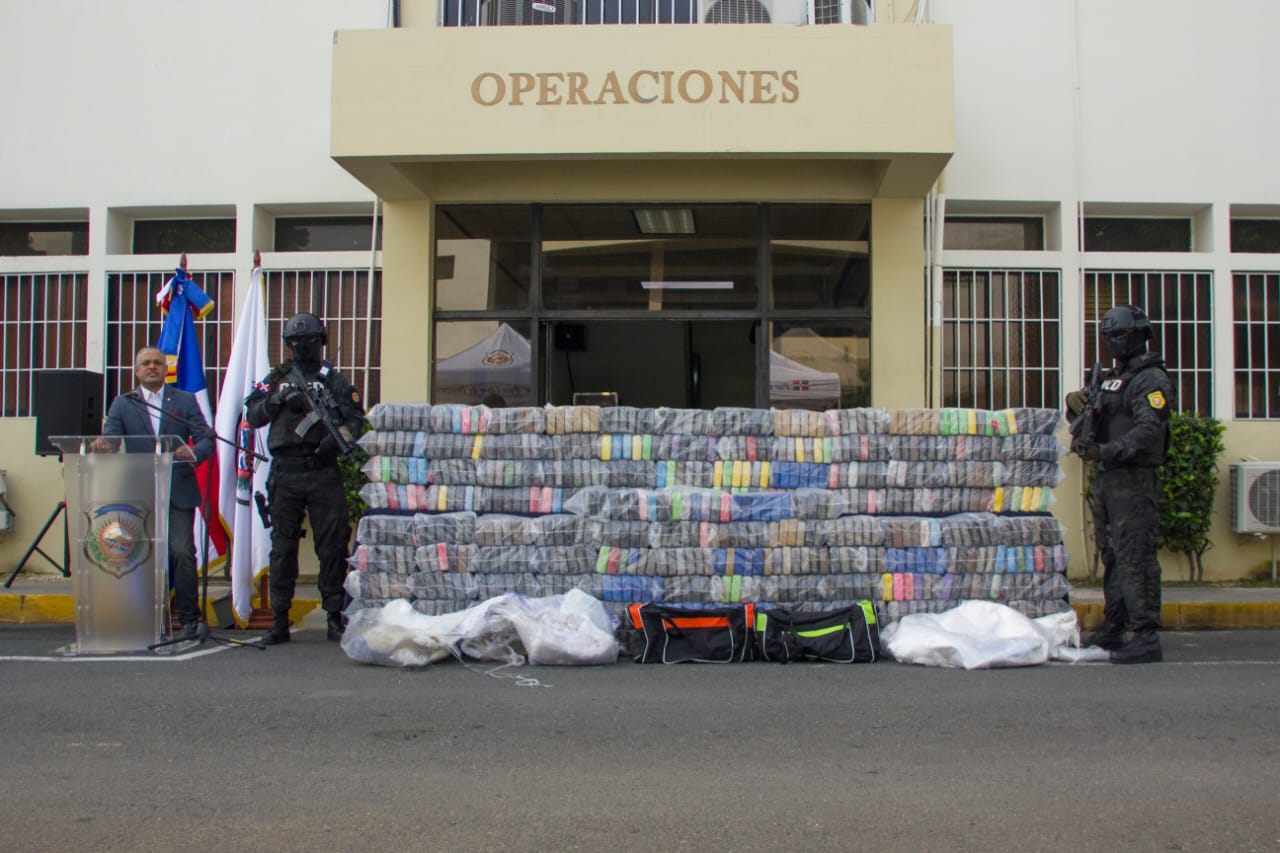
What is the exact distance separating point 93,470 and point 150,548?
0.63 metres

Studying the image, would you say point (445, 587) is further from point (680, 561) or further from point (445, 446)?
point (680, 561)

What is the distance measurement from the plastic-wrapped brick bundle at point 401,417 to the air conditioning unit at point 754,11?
5.32 metres

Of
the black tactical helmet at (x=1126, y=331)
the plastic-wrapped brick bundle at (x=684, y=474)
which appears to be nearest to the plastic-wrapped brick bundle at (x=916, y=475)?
the plastic-wrapped brick bundle at (x=684, y=474)

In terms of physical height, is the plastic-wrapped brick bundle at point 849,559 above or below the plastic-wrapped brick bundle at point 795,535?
below

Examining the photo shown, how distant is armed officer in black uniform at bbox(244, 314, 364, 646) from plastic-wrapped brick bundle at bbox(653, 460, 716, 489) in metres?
2.16

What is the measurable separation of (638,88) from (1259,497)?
22.7ft

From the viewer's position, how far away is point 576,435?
736cm

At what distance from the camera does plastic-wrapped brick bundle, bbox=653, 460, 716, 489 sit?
7.34 metres

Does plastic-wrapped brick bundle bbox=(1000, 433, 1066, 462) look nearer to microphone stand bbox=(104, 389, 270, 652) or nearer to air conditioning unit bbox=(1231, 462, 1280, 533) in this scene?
air conditioning unit bbox=(1231, 462, 1280, 533)

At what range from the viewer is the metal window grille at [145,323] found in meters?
10.9

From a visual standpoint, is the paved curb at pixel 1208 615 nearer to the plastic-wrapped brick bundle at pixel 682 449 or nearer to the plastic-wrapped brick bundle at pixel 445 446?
the plastic-wrapped brick bundle at pixel 682 449

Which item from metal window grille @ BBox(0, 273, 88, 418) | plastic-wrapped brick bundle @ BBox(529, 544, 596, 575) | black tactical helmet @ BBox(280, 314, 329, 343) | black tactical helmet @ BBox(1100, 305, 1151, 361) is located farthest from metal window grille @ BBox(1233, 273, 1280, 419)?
metal window grille @ BBox(0, 273, 88, 418)

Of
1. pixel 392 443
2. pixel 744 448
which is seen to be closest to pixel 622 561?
pixel 744 448

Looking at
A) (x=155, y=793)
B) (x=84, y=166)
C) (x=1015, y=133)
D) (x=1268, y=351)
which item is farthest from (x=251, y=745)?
(x=1268, y=351)
